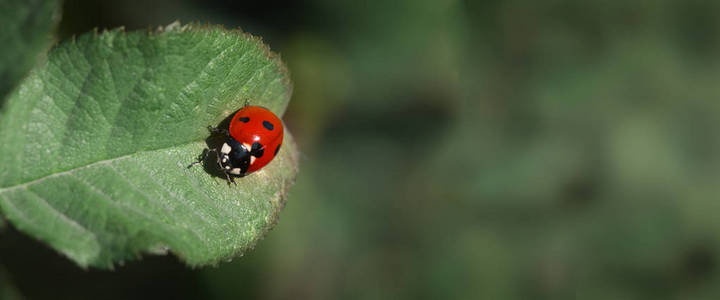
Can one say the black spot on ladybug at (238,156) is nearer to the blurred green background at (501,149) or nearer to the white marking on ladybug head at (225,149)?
the white marking on ladybug head at (225,149)

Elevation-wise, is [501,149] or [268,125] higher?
[268,125]

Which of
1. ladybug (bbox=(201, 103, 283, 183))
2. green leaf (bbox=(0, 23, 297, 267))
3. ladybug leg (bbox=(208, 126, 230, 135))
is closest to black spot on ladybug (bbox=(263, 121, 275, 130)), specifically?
ladybug (bbox=(201, 103, 283, 183))

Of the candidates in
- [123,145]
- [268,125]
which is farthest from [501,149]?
[123,145]

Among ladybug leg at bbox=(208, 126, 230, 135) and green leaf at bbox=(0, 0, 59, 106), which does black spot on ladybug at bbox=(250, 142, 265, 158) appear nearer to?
ladybug leg at bbox=(208, 126, 230, 135)

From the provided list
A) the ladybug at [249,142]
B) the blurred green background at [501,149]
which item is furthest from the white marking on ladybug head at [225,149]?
the blurred green background at [501,149]

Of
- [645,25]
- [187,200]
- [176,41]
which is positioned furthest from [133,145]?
[645,25]

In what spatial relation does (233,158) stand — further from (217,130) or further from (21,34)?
(21,34)
